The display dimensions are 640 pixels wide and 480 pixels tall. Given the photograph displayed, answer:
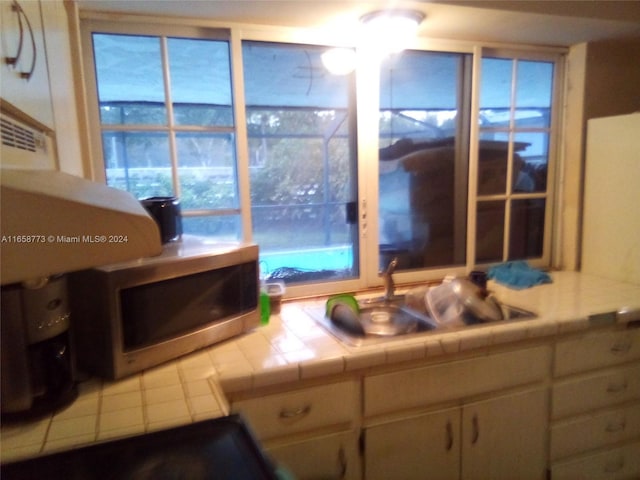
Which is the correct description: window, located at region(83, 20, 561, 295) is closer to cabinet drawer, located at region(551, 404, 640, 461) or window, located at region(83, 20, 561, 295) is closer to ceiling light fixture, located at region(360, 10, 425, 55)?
ceiling light fixture, located at region(360, 10, 425, 55)

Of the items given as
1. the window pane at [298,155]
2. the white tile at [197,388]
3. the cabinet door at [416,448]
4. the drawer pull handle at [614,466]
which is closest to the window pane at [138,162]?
the window pane at [298,155]

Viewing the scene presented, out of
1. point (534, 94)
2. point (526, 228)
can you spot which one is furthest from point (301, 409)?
point (534, 94)

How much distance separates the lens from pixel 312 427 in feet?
4.08

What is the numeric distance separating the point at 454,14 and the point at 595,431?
1639mm

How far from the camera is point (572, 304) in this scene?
1.62 m

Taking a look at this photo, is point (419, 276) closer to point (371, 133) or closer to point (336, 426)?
point (371, 133)

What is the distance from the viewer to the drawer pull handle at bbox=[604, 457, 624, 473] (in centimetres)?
166

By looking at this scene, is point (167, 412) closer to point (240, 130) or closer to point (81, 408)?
point (81, 408)

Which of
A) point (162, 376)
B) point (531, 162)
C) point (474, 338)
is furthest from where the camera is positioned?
point (531, 162)

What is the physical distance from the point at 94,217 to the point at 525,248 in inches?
83.5

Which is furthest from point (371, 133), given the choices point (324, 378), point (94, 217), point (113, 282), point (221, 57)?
point (94, 217)

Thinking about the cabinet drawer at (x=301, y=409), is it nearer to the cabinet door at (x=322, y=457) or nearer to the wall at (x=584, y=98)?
the cabinet door at (x=322, y=457)

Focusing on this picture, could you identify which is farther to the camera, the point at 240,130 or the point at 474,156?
the point at 474,156

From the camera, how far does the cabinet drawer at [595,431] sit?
5.13 ft
